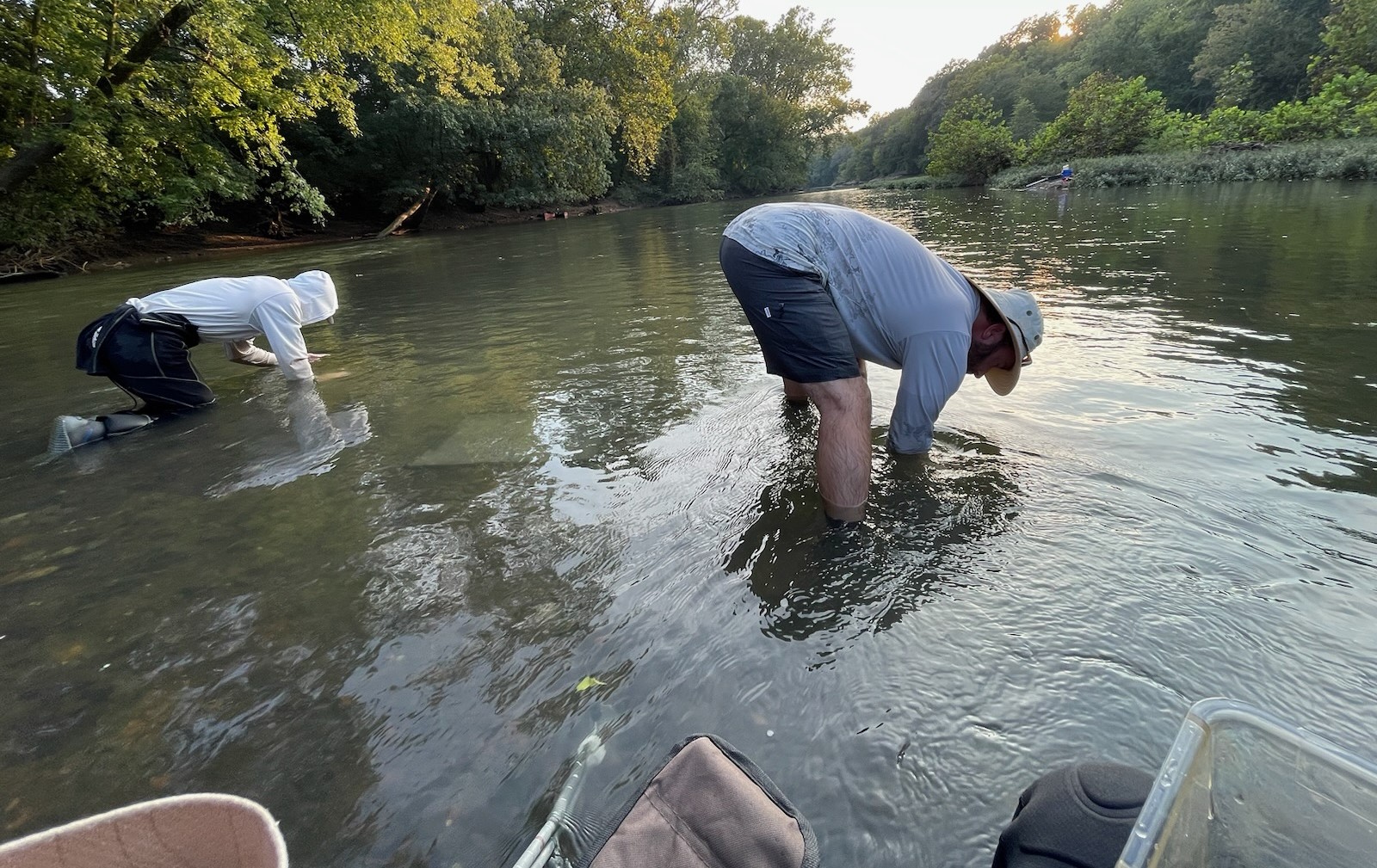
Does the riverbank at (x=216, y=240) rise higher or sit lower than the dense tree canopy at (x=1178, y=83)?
lower

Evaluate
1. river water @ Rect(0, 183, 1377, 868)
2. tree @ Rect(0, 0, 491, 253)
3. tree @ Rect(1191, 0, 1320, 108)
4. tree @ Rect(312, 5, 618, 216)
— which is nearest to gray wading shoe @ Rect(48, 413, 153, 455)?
river water @ Rect(0, 183, 1377, 868)

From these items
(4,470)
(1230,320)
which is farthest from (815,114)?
(4,470)

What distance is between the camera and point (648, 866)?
1.42 metres

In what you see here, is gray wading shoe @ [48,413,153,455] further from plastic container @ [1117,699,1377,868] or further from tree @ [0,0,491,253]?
tree @ [0,0,491,253]

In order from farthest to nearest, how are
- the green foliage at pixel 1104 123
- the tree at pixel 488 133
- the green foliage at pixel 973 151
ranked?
1. the green foliage at pixel 973 151
2. the green foliage at pixel 1104 123
3. the tree at pixel 488 133

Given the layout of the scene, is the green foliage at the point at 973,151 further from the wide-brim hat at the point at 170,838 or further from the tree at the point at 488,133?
the wide-brim hat at the point at 170,838

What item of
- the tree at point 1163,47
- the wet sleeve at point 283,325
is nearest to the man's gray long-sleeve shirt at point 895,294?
the wet sleeve at point 283,325

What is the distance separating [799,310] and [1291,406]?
3384 millimetres

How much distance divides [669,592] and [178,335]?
4745mm

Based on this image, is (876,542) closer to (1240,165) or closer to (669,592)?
(669,592)

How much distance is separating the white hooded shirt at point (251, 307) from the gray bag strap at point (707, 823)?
4.88 meters

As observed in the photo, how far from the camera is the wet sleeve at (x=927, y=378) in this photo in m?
2.86

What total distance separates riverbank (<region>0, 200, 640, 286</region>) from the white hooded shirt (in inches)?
629

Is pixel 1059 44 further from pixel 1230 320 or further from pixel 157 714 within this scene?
pixel 157 714
